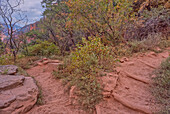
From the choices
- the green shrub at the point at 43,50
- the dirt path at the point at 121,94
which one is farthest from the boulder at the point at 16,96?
the green shrub at the point at 43,50

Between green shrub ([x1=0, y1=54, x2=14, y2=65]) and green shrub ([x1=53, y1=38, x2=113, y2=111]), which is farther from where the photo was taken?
green shrub ([x1=0, y1=54, x2=14, y2=65])

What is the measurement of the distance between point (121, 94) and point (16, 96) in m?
2.52

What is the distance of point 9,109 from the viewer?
2262 millimetres

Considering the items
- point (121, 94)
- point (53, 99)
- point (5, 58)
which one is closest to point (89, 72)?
point (121, 94)

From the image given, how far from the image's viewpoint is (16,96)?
258 centimetres

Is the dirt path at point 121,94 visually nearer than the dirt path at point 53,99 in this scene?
Yes

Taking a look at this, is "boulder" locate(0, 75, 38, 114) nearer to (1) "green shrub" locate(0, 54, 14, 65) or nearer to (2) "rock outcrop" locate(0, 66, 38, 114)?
(2) "rock outcrop" locate(0, 66, 38, 114)

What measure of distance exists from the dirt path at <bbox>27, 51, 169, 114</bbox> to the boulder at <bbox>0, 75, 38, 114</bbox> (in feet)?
0.70

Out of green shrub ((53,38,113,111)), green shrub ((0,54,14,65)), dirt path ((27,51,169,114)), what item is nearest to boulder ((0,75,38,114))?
dirt path ((27,51,169,114))

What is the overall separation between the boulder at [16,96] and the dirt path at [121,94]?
0.70ft

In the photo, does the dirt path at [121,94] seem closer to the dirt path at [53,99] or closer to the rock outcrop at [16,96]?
the dirt path at [53,99]

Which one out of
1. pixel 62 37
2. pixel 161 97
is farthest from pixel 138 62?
pixel 62 37

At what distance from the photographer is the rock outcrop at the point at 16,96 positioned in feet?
7.55

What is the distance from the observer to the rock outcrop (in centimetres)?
230
